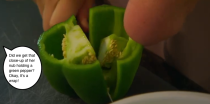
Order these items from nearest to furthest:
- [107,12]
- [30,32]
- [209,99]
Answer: [209,99], [107,12], [30,32]

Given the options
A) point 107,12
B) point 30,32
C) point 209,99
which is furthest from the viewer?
point 30,32

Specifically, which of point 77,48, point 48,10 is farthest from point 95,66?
point 48,10

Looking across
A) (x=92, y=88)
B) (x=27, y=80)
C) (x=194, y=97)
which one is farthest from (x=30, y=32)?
(x=194, y=97)

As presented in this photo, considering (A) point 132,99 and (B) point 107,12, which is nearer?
(A) point 132,99

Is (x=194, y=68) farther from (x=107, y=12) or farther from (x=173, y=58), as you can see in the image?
(x=107, y=12)

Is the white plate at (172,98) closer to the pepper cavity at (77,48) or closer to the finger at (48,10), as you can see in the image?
the pepper cavity at (77,48)

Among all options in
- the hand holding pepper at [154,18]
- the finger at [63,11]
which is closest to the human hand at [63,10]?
the finger at [63,11]

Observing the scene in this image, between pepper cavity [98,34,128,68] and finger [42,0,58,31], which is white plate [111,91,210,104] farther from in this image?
finger [42,0,58,31]

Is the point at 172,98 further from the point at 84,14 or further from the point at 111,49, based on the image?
the point at 84,14
